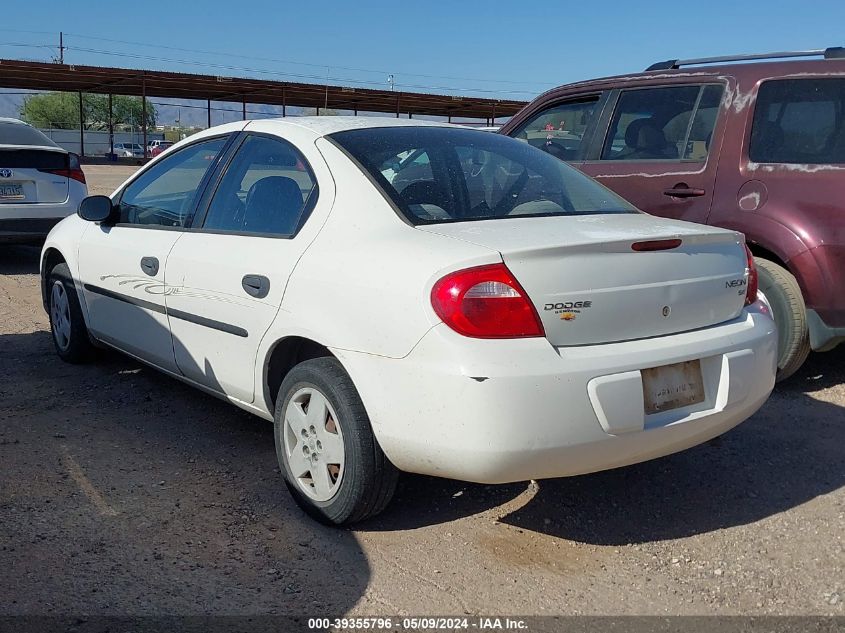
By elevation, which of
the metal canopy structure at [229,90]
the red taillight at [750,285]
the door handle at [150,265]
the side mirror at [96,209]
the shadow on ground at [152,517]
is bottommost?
the shadow on ground at [152,517]

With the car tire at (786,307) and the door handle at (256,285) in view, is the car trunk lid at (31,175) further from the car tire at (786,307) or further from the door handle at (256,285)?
the car tire at (786,307)

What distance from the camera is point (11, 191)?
Result: 870 cm

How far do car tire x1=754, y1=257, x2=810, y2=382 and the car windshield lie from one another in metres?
1.45

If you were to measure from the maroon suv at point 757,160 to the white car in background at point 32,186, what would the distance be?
5.54 m

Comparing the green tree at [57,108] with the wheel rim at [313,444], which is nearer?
the wheel rim at [313,444]

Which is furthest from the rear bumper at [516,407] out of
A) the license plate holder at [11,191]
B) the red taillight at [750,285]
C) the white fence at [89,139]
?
the white fence at [89,139]

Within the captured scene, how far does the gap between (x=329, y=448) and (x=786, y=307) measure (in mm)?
2866

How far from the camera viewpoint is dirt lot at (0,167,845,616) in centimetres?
283

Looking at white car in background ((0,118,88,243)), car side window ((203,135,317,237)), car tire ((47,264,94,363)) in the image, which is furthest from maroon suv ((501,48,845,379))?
white car in background ((0,118,88,243))

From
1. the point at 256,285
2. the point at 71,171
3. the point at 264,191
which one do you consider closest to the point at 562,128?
the point at 264,191

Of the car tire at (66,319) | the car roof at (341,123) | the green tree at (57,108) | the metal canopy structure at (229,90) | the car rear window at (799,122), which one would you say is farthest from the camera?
the green tree at (57,108)

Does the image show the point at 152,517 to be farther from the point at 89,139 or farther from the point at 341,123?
the point at 89,139

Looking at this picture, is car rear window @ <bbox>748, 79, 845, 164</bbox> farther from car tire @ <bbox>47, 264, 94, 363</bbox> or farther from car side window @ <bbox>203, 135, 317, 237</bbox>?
car tire @ <bbox>47, 264, 94, 363</bbox>

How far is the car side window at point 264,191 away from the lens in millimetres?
3539
